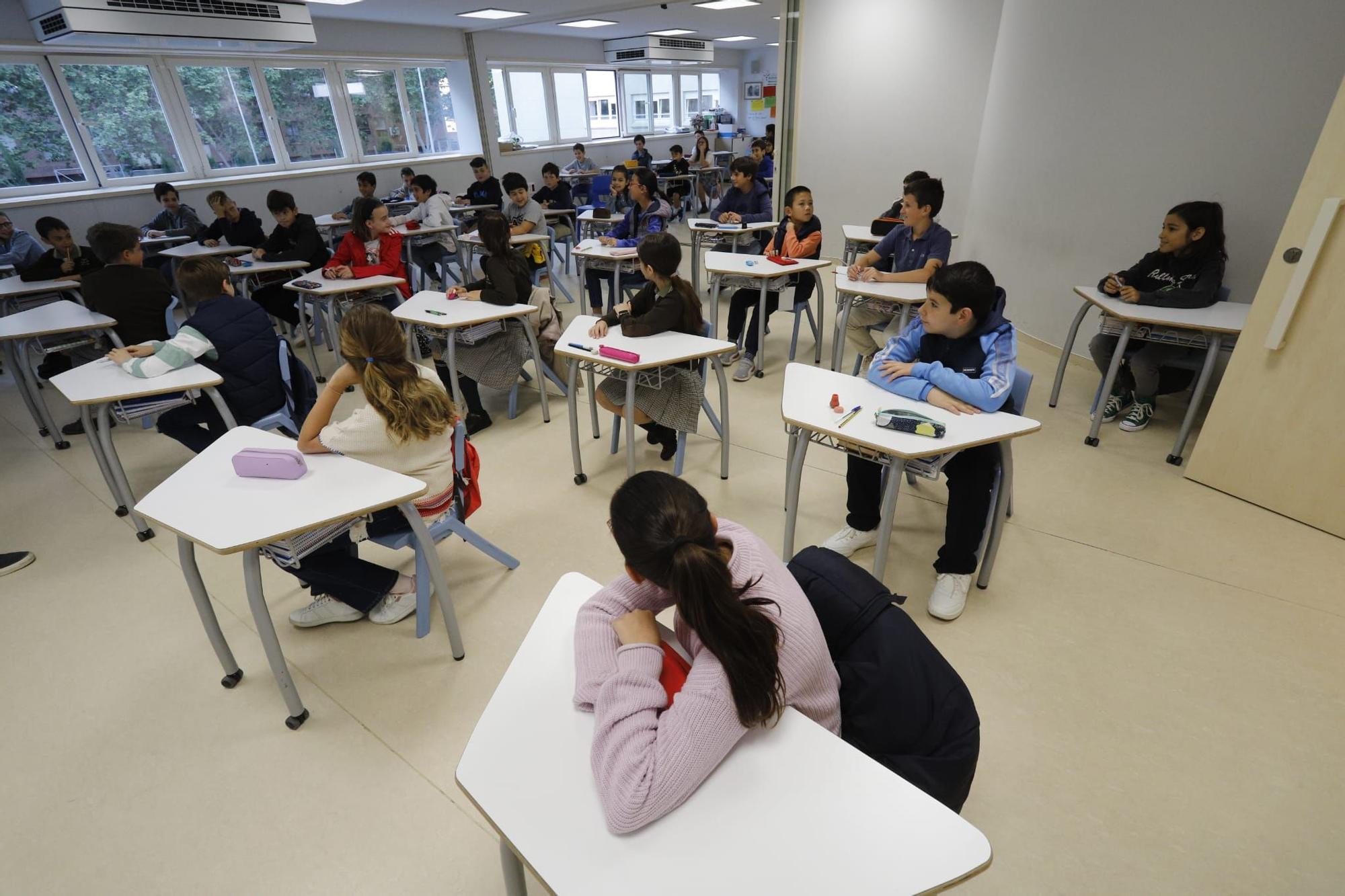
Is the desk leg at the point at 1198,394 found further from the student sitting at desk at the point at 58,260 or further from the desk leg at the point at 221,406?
the student sitting at desk at the point at 58,260

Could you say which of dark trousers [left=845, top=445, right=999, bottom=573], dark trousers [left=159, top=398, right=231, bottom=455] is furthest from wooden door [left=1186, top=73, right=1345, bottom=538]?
dark trousers [left=159, top=398, right=231, bottom=455]

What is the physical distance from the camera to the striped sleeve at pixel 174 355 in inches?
100

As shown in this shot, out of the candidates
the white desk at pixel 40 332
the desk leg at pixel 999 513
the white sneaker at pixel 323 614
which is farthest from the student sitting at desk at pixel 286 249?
the desk leg at pixel 999 513

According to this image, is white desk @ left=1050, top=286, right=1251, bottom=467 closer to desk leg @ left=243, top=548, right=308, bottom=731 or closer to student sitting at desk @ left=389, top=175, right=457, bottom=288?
desk leg @ left=243, top=548, right=308, bottom=731

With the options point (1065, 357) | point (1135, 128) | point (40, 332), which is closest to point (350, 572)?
point (40, 332)

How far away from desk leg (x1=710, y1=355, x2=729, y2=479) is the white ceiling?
5237mm

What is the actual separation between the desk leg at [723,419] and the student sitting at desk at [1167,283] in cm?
197

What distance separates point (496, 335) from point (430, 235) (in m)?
2.91

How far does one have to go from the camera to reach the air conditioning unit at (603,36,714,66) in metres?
11.0

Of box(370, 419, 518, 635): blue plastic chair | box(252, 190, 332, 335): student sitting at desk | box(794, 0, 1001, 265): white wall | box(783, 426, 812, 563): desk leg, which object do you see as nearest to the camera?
box(370, 419, 518, 635): blue plastic chair

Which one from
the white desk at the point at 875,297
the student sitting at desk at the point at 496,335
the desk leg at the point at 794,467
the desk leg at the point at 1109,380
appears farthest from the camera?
the student sitting at desk at the point at 496,335

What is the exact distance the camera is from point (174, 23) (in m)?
4.47

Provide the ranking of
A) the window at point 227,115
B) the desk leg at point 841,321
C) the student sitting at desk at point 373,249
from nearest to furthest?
the desk leg at point 841,321 < the student sitting at desk at point 373,249 < the window at point 227,115

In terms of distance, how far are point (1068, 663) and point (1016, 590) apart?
348mm
